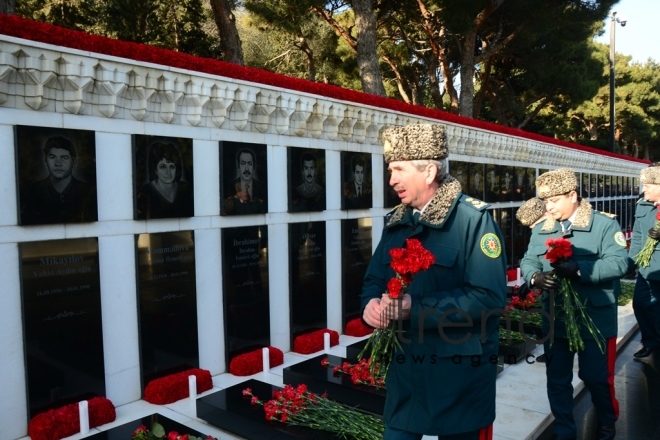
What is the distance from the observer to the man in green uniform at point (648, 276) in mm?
6428

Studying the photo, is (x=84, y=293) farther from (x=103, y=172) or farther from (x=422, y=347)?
(x=422, y=347)

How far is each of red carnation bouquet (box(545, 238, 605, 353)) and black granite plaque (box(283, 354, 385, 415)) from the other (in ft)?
5.87

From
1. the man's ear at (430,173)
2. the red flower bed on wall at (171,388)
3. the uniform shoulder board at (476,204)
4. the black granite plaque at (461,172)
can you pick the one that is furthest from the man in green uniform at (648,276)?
the red flower bed on wall at (171,388)

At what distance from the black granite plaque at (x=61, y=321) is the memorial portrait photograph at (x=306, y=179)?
110 inches

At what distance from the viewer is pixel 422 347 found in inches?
99.1

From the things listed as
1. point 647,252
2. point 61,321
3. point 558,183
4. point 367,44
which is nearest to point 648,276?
point 647,252

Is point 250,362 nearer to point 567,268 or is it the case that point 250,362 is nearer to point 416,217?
point 567,268

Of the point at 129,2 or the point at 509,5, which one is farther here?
the point at 509,5

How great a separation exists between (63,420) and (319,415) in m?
2.18

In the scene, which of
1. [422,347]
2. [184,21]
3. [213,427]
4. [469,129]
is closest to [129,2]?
[184,21]

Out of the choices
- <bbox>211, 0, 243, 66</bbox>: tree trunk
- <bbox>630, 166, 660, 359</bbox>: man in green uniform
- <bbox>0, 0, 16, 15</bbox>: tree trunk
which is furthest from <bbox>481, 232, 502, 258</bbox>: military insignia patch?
<bbox>211, 0, 243, 66</bbox>: tree trunk

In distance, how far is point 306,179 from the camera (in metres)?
7.36

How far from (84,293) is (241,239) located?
79.2 inches

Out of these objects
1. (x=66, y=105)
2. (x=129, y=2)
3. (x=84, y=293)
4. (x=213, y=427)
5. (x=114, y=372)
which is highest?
(x=129, y=2)
